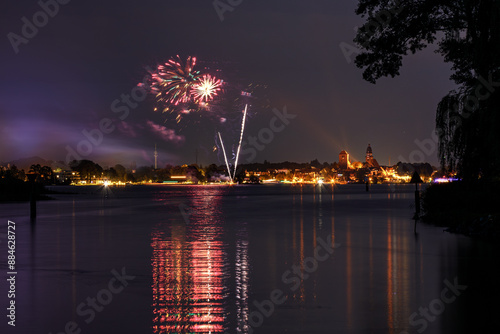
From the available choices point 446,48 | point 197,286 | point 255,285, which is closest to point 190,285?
point 197,286

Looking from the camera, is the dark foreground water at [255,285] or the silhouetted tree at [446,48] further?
the silhouetted tree at [446,48]

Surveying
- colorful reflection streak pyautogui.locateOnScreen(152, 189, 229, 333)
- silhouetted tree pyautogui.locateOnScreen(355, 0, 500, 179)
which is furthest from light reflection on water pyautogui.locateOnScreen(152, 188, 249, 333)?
silhouetted tree pyautogui.locateOnScreen(355, 0, 500, 179)

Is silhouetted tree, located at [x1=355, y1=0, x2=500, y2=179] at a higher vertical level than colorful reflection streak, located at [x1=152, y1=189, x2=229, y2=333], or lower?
higher

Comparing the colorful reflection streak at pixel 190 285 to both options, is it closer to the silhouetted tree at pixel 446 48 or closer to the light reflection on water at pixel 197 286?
the light reflection on water at pixel 197 286

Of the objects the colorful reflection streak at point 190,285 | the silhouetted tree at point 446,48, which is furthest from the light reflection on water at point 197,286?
the silhouetted tree at point 446,48

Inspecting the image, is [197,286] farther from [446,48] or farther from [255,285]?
[446,48]

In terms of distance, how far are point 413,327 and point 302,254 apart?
9925mm

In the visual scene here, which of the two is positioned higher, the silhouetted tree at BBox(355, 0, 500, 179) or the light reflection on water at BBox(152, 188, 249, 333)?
the silhouetted tree at BBox(355, 0, 500, 179)

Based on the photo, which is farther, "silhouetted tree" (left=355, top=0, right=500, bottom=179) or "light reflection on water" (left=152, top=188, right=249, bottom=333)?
"silhouetted tree" (left=355, top=0, right=500, bottom=179)

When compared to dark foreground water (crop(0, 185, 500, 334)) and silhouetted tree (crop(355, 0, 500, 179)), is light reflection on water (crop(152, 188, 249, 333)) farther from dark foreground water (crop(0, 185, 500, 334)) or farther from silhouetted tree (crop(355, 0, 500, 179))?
silhouetted tree (crop(355, 0, 500, 179))

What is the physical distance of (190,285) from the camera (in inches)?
498

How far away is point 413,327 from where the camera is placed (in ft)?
29.0

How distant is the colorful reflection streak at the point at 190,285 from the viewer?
913cm

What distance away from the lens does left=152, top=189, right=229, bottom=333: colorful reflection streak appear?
913cm
